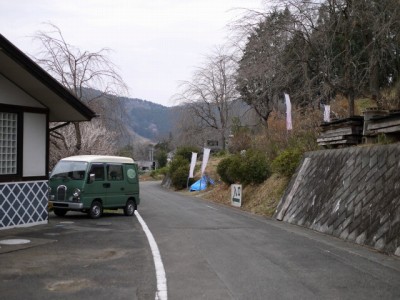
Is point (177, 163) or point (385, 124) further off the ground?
point (385, 124)

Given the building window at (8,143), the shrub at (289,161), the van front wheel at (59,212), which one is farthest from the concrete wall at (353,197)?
the building window at (8,143)

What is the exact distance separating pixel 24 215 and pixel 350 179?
1000cm

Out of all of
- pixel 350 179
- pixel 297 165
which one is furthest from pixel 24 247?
pixel 297 165

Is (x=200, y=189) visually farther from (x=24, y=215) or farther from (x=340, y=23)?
(x=24, y=215)

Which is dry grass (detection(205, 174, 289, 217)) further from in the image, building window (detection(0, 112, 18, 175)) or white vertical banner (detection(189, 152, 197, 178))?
white vertical banner (detection(189, 152, 197, 178))

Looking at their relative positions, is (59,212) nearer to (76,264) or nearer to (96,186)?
(96,186)

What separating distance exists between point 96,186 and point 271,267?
10.3m

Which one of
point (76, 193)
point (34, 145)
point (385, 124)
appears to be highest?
point (385, 124)

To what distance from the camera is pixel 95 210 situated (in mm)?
18109

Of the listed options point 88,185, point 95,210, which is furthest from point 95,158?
point 95,210

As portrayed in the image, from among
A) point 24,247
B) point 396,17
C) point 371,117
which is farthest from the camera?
point 396,17

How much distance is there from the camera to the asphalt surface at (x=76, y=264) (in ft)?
23.4

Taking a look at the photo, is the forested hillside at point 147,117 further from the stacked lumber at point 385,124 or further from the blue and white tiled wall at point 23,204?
the stacked lumber at point 385,124

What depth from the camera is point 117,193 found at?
19.2 m
